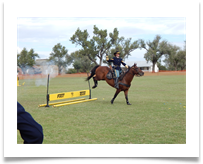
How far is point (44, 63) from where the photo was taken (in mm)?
11094

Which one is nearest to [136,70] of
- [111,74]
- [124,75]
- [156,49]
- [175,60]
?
[124,75]

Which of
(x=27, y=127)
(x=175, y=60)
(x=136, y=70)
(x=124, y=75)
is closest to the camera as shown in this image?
(x=27, y=127)

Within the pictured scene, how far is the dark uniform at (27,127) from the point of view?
6.37 ft

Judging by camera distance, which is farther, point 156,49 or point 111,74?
point 156,49

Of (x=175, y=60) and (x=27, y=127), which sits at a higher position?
(x=175, y=60)

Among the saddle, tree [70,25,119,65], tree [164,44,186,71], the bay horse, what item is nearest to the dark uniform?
the bay horse

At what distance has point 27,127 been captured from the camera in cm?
198

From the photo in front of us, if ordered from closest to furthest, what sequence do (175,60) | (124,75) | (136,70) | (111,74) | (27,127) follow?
(27,127), (136,70), (124,75), (111,74), (175,60)

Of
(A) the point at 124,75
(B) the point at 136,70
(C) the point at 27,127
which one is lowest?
(C) the point at 27,127

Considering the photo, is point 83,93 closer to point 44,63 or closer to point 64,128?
point 44,63

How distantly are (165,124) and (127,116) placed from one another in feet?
5.53

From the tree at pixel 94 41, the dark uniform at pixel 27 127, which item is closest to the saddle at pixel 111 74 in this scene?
the dark uniform at pixel 27 127

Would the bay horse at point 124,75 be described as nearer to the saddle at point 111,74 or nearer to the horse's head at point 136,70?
the horse's head at point 136,70

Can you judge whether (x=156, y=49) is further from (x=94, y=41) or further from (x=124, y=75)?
(x=124, y=75)
